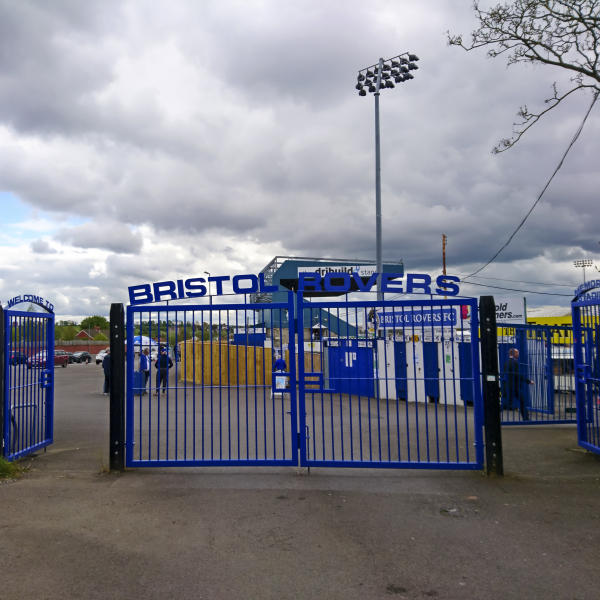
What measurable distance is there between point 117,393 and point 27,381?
1862 millimetres

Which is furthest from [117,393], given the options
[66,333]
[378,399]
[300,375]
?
[66,333]

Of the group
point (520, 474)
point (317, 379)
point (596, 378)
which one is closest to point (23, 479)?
point (317, 379)

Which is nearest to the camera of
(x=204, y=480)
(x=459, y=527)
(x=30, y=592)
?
(x=30, y=592)

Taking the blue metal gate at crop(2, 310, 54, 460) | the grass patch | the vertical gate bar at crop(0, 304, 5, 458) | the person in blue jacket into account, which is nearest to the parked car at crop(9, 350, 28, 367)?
the blue metal gate at crop(2, 310, 54, 460)

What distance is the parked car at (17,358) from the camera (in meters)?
7.26

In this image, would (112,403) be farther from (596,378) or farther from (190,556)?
(596,378)

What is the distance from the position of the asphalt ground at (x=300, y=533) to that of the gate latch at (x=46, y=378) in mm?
1256

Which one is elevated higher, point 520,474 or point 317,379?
point 317,379

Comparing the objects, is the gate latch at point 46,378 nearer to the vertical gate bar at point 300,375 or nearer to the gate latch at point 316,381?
the vertical gate bar at point 300,375

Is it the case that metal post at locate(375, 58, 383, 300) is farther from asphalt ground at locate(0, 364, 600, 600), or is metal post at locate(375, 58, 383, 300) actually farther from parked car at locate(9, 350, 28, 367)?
parked car at locate(9, 350, 28, 367)

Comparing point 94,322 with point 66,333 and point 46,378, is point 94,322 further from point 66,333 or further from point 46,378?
point 46,378

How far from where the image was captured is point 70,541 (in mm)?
4781

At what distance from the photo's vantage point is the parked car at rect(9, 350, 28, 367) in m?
7.26

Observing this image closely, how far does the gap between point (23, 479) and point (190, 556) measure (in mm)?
3620
